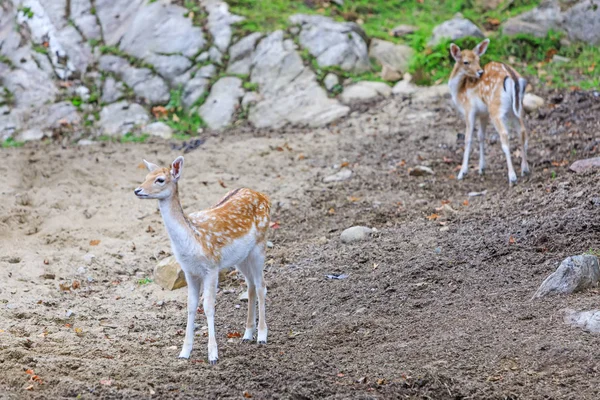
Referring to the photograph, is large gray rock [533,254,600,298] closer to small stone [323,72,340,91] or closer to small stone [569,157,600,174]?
small stone [569,157,600,174]

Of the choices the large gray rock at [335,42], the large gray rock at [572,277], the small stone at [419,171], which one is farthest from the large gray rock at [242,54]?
the large gray rock at [572,277]

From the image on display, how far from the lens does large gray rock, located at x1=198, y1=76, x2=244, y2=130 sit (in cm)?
1322

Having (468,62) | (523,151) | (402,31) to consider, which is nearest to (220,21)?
(402,31)

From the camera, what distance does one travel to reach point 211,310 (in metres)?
5.82

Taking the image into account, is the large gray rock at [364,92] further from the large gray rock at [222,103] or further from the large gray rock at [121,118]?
the large gray rock at [121,118]

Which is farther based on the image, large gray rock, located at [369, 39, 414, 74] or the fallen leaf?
large gray rock, located at [369, 39, 414, 74]

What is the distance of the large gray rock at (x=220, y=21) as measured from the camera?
14.3 meters

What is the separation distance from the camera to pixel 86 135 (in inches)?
510

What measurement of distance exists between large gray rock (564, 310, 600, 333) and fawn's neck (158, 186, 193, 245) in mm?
2863

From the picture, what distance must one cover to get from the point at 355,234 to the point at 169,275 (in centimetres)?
207

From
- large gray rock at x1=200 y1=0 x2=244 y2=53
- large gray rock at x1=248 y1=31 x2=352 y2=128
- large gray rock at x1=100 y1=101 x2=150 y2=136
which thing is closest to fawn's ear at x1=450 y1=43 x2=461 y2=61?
large gray rock at x1=248 y1=31 x2=352 y2=128

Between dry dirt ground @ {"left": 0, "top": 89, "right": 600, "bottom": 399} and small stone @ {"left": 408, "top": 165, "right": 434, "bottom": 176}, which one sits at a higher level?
dry dirt ground @ {"left": 0, "top": 89, "right": 600, "bottom": 399}

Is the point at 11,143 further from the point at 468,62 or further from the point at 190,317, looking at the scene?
the point at 190,317

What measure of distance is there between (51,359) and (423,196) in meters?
5.52
